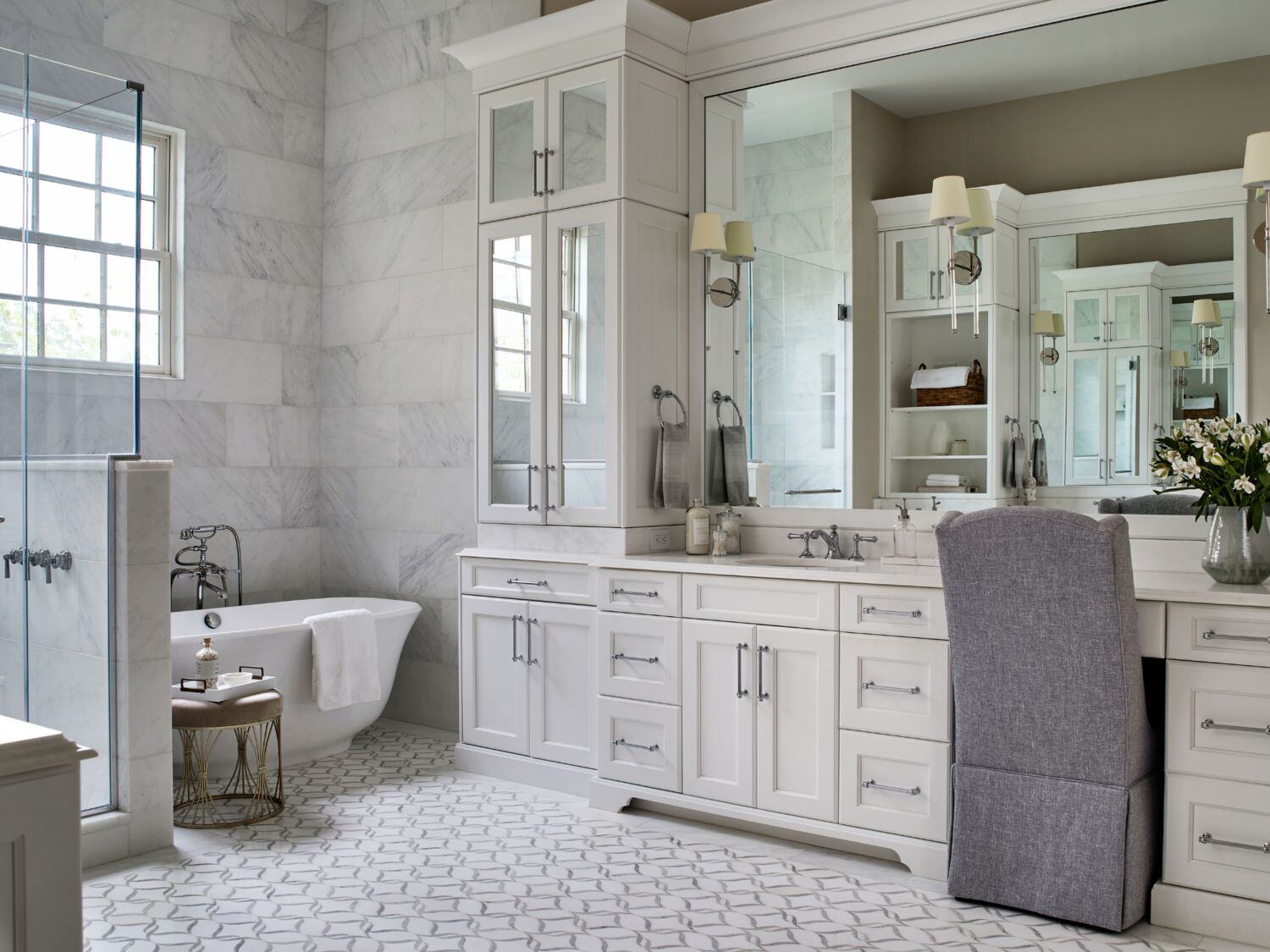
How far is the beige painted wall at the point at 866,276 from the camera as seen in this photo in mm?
3672

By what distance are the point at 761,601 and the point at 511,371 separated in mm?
1395

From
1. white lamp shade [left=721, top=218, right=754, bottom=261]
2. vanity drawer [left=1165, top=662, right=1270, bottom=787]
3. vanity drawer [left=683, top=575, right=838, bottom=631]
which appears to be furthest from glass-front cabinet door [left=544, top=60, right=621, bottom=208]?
vanity drawer [left=1165, top=662, right=1270, bottom=787]

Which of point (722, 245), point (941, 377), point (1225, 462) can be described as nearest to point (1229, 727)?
point (1225, 462)

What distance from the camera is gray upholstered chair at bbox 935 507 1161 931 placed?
261 cm

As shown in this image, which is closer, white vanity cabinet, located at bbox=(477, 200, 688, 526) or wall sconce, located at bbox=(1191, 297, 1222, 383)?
wall sconce, located at bbox=(1191, 297, 1222, 383)

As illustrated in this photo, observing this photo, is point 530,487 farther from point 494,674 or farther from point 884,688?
point 884,688

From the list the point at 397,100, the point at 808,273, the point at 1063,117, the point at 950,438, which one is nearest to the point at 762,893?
the point at 950,438

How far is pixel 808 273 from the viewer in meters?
3.85

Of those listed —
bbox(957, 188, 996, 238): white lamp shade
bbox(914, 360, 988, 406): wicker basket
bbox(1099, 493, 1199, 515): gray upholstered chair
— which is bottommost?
bbox(1099, 493, 1199, 515): gray upholstered chair

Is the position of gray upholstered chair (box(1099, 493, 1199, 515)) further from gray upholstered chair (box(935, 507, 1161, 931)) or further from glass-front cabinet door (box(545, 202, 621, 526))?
glass-front cabinet door (box(545, 202, 621, 526))

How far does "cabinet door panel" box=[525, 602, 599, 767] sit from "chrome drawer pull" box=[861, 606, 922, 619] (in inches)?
39.1

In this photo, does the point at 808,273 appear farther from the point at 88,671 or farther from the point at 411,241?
the point at 88,671

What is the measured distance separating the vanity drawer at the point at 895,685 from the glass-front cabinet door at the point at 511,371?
1404 millimetres

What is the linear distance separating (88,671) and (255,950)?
1.15m
